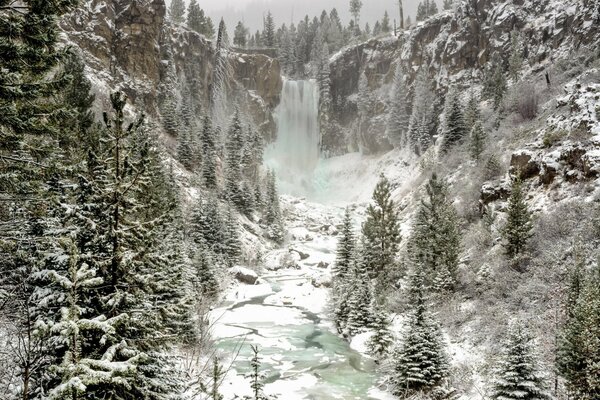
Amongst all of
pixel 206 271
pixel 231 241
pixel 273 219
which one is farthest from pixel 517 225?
pixel 273 219

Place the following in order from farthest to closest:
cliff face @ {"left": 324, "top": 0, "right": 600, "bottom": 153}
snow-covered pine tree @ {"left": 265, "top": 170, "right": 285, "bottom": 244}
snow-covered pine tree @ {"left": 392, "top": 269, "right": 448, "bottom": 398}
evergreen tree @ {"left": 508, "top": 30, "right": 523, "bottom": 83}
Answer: snow-covered pine tree @ {"left": 265, "top": 170, "right": 285, "bottom": 244} → evergreen tree @ {"left": 508, "top": 30, "right": 523, "bottom": 83} → cliff face @ {"left": 324, "top": 0, "right": 600, "bottom": 153} → snow-covered pine tree @ {"left": 392, "top": 269, "right": 448, "bottom": 398}

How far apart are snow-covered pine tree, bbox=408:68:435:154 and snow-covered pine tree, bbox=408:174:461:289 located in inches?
1628

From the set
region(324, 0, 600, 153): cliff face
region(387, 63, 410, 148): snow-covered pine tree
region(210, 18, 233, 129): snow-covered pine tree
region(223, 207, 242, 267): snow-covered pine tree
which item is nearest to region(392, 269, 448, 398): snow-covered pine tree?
region(223, 207, 242, 267): snow-covered pine tree

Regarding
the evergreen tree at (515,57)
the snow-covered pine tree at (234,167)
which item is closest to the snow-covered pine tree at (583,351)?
the snow-covered pine tree at (234,167)

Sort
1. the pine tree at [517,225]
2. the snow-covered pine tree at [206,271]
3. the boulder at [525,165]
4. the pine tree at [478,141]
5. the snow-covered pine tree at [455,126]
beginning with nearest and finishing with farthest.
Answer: the pine tree at [517,225], the boulder at [525,165], the snow-covered pine tree at [206,271], the pine tree at [478,141], the snow-covered pine tree at [455,126]

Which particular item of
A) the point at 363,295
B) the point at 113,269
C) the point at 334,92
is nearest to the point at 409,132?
the point at 334,92

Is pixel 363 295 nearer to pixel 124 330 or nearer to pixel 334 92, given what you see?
pixel 124 330

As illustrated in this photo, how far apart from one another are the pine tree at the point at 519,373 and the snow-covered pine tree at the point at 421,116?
57126mm

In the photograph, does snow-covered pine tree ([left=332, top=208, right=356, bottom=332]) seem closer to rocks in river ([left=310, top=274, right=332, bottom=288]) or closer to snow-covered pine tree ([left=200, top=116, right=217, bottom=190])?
rocks in river ([left=310, top=274, right=332, bottom=288])

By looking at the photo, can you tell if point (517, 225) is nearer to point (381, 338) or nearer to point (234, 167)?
point (381, 338)

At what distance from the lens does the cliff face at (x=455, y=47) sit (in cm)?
4909

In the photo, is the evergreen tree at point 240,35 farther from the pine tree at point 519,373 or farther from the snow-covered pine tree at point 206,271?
the pine tree at point 519,373

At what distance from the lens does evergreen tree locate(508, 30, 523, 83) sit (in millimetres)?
53781

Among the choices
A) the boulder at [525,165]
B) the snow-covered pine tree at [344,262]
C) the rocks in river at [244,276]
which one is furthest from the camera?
the rocks in river at [244,276]
